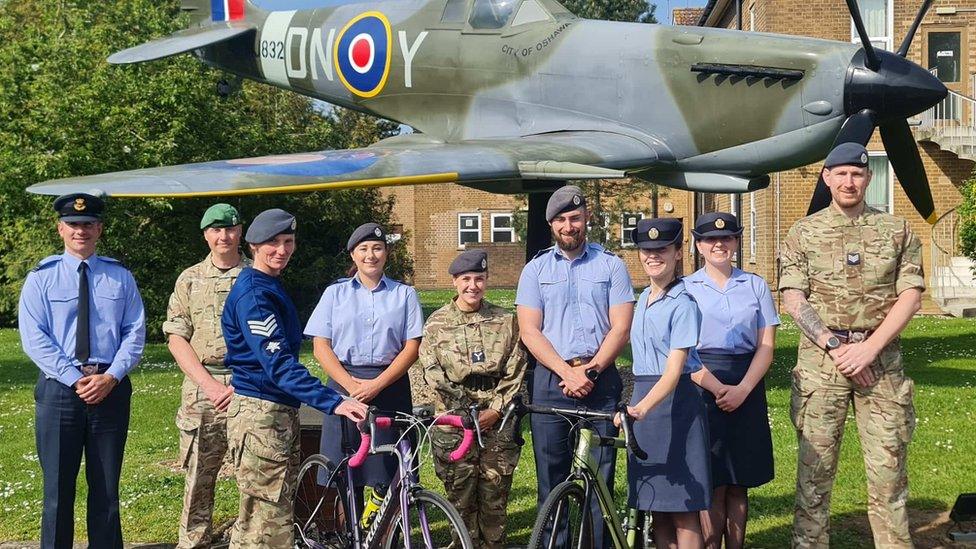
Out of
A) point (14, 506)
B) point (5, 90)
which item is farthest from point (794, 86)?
point (5, 90)

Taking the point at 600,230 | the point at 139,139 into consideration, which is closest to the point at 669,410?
the point at 139,139

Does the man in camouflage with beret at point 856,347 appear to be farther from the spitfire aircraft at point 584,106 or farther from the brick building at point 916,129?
Answer: the brick building at point 916,129

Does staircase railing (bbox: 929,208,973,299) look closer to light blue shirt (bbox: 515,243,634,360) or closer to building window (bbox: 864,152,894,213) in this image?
building window (bbox: 864,152,894,213)

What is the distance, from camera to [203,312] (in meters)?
5.99

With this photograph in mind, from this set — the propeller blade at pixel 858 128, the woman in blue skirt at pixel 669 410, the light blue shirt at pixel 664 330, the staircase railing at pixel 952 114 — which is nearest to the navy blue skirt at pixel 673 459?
the woman in blue skirt at pixel 669 410

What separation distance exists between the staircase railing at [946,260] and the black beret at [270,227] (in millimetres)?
18679

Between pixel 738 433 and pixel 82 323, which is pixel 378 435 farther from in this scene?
pixel 738 433

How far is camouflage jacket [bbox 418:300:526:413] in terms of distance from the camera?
537cm

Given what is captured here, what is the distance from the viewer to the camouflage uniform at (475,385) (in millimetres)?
5375

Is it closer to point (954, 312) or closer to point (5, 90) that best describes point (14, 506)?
point (5, 90)

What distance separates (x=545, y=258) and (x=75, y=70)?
52.9 ft

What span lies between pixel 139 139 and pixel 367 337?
543 inches

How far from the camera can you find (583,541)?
4.55 metres

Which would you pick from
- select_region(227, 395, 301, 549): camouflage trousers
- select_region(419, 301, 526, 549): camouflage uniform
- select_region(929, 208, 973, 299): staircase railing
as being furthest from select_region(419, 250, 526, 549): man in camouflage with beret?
select_region(929, 208, 973, 299): staircase railing
